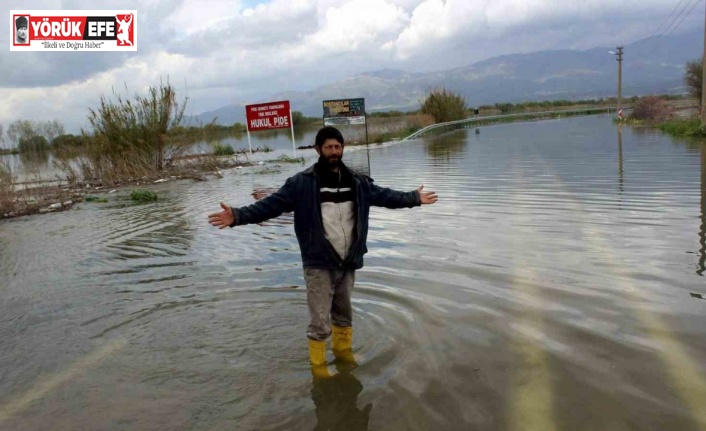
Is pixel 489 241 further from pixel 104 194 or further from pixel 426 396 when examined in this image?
pixel 104 194

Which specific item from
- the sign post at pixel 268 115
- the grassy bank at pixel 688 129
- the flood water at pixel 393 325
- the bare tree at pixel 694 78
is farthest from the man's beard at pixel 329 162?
the bare tree at pixel 694 78

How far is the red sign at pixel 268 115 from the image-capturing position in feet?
85.1

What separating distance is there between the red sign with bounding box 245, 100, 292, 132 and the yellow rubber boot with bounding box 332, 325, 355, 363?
877 inches

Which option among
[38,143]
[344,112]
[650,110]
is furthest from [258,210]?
[650,110]

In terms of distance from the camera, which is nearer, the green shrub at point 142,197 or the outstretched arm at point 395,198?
the outstretched arm at point 395,198

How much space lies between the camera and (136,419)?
3453mm

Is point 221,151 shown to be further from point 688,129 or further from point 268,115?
point 688,129

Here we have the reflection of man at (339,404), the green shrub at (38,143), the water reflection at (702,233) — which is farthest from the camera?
the green shrub at (38,143)

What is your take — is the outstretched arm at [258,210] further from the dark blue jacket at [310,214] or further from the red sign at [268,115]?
the red sign at [268,115]

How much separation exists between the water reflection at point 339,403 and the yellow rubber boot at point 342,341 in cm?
23

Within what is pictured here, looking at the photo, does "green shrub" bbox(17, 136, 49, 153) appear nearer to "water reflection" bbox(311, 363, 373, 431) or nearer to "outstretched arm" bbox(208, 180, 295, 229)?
"outstretched arm" bbox(208, 180, 295, 229)

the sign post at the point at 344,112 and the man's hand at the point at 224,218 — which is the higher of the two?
the sign post at the point at 344,112

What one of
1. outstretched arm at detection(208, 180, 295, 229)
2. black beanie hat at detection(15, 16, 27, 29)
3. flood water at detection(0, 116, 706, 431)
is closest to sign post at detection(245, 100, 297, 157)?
black beanie hat at detection(15, 16, 27, 29)

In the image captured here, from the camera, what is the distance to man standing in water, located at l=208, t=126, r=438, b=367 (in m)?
3.95
